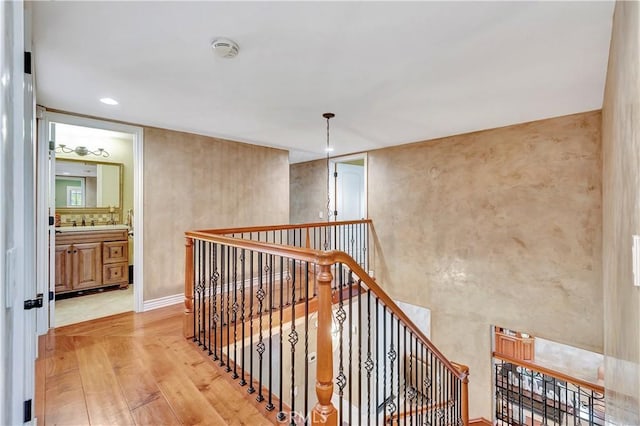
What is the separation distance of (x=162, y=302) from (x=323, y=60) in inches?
135

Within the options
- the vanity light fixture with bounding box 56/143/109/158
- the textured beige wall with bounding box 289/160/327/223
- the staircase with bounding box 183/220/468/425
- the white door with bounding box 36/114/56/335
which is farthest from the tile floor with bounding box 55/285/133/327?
the textured beige wall with bounding box 289/160/327/223

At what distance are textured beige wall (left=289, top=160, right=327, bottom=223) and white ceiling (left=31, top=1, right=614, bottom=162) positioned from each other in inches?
123

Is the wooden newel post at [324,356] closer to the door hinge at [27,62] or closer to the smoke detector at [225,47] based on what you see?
the smoke detector at [225,47]

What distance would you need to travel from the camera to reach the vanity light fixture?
14.7 ft

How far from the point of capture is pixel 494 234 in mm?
3980

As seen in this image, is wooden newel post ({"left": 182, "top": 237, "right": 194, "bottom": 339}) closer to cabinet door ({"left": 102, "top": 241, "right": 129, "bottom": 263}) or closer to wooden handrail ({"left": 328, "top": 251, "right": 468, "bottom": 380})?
wooden handrail ({"left": 328, "top": 251, "right": 468, "bottom": 380})

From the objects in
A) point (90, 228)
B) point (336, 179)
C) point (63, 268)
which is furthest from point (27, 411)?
point (336, 179)

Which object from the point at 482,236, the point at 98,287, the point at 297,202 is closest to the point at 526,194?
the point at 482,236

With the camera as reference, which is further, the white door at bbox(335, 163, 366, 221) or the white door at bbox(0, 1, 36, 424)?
the white door at bbox(335, 163, 366, 221)

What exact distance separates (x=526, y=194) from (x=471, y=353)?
225cm

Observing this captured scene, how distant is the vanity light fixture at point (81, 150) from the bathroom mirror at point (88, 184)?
0.42 feet

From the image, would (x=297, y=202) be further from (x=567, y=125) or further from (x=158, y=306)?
(x=567, y=125)

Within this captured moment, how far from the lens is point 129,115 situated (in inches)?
129

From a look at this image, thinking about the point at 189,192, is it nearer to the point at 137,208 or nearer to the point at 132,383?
the point at 137,208
